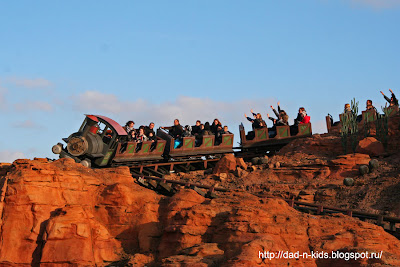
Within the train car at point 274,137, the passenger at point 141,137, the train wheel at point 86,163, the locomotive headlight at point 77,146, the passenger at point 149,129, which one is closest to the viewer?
the train wheel at point 86,163

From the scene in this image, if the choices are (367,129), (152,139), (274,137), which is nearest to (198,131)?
(152,139)

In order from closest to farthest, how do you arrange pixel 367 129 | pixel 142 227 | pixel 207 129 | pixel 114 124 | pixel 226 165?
pixel 142 227 → pixel 226 165 → pixel 114 124 → pixel 367 129 → pixel 207 129

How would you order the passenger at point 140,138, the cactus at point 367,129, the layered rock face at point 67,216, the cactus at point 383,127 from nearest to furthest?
the layered rock face at point 67,216 → the cactus at point 383,127 → the cactus at point 367,129 → the passenger at point 140,138

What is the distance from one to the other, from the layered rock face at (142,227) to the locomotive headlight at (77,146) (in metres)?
7.46

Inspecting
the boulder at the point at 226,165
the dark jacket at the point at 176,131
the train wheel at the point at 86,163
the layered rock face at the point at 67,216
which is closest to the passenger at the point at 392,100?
the boulder at the point at 226,165

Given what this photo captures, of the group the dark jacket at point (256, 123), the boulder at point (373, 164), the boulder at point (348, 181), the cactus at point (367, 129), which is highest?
the dark jacket at point (256, 123)

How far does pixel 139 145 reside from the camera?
3388cm

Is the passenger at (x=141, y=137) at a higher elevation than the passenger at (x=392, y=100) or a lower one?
lower

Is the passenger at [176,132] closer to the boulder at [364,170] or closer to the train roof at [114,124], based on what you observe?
the train roof at [114,124]

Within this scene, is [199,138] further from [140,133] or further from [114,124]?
[114,124]

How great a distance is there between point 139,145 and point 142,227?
1184cm

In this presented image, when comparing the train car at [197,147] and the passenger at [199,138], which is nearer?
the train car at [197,147]

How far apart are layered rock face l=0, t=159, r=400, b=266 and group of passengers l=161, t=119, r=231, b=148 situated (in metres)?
10.4

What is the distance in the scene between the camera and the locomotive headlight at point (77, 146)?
105 ft
